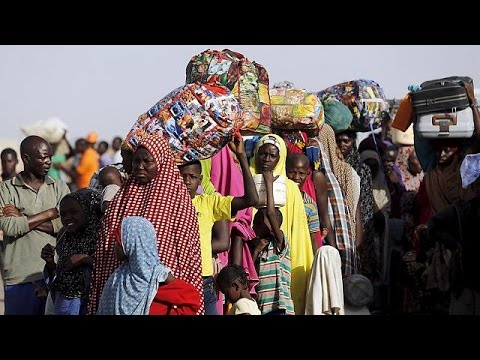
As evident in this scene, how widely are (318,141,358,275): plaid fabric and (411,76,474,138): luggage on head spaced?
39.0 inches

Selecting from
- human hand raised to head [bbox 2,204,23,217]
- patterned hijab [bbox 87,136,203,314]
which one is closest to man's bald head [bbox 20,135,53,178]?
human hand raised to head [bbox 2,204,23,217]

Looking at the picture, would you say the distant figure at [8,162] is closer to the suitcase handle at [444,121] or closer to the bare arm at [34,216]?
the bare arm at [34,216]

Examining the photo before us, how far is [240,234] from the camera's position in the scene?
896 centimetres

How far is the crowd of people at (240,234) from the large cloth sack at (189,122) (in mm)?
139

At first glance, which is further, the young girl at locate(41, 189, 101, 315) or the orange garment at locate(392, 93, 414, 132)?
the orange garment at locate(392, 93, 414, 132)

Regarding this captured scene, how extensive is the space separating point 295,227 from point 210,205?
1.78 meters

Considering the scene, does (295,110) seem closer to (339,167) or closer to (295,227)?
(339,167)

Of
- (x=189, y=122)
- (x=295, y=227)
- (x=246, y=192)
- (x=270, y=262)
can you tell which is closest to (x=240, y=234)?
(x=270, y=262)

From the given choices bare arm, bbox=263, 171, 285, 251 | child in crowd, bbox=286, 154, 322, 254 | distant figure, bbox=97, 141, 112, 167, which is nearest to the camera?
bare arm, bbox=263, 171, 285, 251

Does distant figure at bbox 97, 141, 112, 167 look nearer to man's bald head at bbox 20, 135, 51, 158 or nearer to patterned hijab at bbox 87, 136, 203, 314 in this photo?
man's bald head at bbox 20, 135, 51, 158

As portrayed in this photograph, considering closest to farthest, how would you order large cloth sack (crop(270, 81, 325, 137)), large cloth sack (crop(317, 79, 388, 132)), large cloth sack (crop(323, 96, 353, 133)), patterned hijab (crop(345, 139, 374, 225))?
1. large cloth sack (crop(270, 81, 325, 137))
2. large cloth sack (crop(323, 96, 353, 133))
3. patterned hijab (crop(345, 139, 374, 225))
4. large cloth sack (crop(317, 79, 388, 132))

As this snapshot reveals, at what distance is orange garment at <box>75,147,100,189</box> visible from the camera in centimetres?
1753
